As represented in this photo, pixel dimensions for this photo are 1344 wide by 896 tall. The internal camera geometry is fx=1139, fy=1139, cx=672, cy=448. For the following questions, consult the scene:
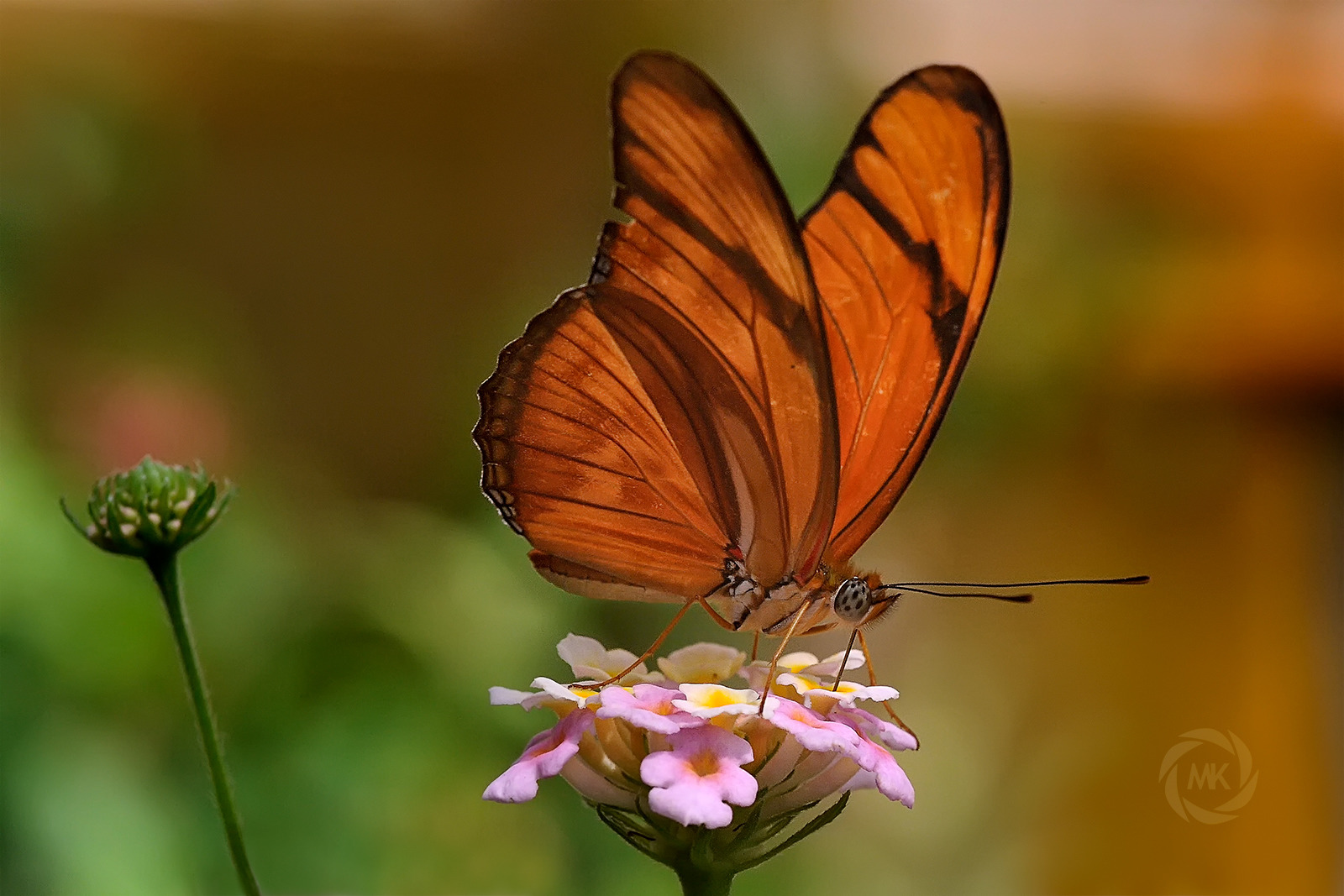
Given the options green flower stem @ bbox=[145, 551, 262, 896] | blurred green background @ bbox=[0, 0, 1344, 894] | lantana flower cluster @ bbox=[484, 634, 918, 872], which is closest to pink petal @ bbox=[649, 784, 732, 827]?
lantana flower cluster @ bbox=[484, 634, 918, 872]

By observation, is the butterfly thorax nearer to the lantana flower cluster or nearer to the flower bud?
the lantana flower cluster

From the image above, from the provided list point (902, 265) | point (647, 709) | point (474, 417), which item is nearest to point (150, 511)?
point (647, 709)

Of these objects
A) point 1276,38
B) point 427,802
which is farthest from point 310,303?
point 1276,38

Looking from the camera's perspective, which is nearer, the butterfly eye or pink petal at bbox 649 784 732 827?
pink petal at bbox 649 784 732 827

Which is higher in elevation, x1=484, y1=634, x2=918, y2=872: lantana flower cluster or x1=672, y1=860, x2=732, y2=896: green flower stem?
x1=484, y1=634, x2=918, y2=872: lantana flower cluster

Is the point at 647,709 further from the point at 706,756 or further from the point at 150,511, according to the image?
the point at 150,511

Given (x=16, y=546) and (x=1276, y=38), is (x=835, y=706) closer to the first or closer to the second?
(x=16, y=546)
